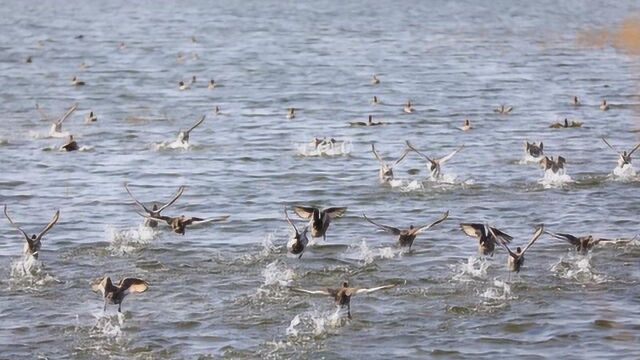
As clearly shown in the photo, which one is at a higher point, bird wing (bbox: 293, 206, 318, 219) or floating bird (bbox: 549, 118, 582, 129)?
floating bird (bbox: 549, 118, 582, 129)

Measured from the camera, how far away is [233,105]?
168ft

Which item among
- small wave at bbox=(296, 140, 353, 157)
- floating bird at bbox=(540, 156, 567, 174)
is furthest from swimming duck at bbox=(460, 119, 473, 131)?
floating bird at bbox=(540, 156, 567, 174)

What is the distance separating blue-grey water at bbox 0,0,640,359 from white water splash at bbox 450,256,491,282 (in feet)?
0.17

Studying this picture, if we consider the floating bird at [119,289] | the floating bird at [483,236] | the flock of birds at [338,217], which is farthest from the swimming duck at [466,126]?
the floating bird at [119,289]

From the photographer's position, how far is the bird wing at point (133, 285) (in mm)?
22453

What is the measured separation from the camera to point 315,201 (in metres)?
33.3

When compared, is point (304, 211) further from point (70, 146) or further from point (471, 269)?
point (70, 146)

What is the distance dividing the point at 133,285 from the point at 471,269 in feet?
20.6

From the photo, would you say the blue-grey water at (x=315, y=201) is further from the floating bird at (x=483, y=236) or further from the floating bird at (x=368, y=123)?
the floating bird at (x=368, y=123)

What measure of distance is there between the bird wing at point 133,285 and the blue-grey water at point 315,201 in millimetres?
523

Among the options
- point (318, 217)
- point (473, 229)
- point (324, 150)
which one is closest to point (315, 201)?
point (324, 150)

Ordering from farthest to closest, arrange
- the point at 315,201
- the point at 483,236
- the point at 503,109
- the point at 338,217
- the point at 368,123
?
the point at 503,109 < the point at 368,123 < the point at 315,201 < the point at 338,217 < the point at 483,236

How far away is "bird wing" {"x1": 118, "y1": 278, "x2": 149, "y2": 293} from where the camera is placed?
22.5 metres

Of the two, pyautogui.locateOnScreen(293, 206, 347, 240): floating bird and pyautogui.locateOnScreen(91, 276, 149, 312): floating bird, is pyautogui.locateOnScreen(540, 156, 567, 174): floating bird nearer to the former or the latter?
pyautogui.locateOnScreen(293, 206, 347, 240): floating bird
